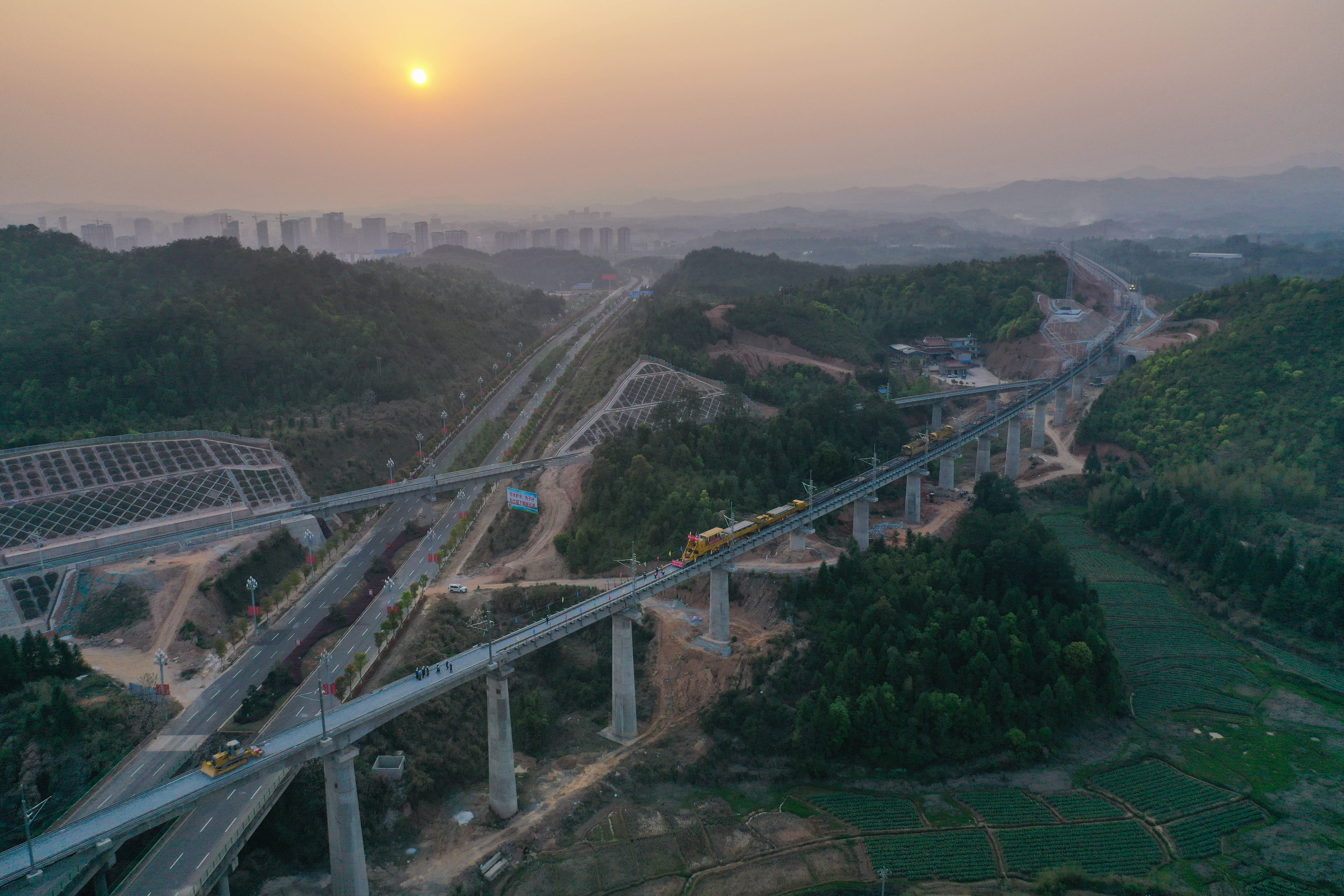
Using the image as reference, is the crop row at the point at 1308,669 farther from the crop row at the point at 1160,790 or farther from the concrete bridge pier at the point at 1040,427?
the concrete bridge pier at the point at 1040,427

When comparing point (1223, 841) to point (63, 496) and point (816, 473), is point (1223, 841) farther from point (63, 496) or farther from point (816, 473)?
point (63, 496)

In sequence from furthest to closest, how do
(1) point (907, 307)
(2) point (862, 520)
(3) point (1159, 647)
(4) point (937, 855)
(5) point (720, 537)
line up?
1. (1) point (907, 307)
2. (2) point (862, 520)
3. (3) point (1159, 647)
4. (5) point (720, 537)
5. (4) point (937, 855)

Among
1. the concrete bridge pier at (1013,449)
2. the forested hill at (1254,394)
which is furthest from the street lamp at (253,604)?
the forested hill at (1254,394)

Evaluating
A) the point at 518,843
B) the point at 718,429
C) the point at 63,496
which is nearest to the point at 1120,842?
the point at 518,843

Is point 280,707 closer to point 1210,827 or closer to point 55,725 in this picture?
point 55,725

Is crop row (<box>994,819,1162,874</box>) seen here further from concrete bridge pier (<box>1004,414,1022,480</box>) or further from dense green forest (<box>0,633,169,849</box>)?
concrete bridge pier (<box>1004,414,1022,480</box>)

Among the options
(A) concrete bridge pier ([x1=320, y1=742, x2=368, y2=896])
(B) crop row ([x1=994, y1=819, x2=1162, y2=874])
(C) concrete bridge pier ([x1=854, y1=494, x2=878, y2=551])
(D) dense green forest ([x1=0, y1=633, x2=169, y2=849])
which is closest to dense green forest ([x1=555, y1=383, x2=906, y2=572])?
(C) concrete bridge pier ([x1=854, y1=494, x2=878, y2=551])

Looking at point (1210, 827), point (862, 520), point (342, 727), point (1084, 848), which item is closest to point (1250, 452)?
point (862, 520)
